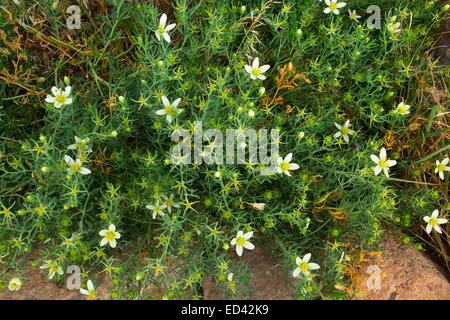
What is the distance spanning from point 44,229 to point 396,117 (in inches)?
116

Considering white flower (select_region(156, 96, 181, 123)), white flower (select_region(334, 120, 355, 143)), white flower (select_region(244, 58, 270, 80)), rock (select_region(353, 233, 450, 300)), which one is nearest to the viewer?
white flower (select_region(156, 96, 181, 123))

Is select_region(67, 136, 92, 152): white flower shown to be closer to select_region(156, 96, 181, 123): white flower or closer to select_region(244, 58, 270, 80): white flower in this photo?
select_region(156, 96, 181, 123): white flower

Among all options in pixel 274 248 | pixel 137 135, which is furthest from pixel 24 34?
pixel 274 248

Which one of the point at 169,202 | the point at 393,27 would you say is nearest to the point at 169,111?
the point at 169,202

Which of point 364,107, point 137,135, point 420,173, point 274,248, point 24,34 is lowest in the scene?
point 274,248

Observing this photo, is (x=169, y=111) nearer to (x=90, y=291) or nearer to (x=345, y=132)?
(x=90, y=291)

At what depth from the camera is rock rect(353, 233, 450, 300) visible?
3496 millimetres

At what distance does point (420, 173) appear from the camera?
391 cm

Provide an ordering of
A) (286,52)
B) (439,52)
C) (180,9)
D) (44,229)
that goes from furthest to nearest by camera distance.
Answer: (439,52), (286,52), (180,9), (44,229)

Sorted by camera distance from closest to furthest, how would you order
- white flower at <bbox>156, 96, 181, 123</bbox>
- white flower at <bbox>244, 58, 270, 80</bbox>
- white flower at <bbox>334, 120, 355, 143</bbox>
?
white flower at <bbox>156, 96, 181, 123</bbox>
white flower at <bbox>244, 58, 270, 80</bbox>
white flower at <bbox>334, 120, 355, 143</bbox>

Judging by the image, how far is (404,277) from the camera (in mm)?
3609

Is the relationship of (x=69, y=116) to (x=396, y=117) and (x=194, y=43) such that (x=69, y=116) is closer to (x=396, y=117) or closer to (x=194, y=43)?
(x=194, y=43)

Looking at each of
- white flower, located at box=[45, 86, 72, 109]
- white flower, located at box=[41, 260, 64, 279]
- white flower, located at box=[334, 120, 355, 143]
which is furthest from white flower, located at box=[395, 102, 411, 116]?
white flower, located at box=[41, 260, 64, 279]

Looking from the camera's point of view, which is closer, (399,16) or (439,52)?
(399,16)
